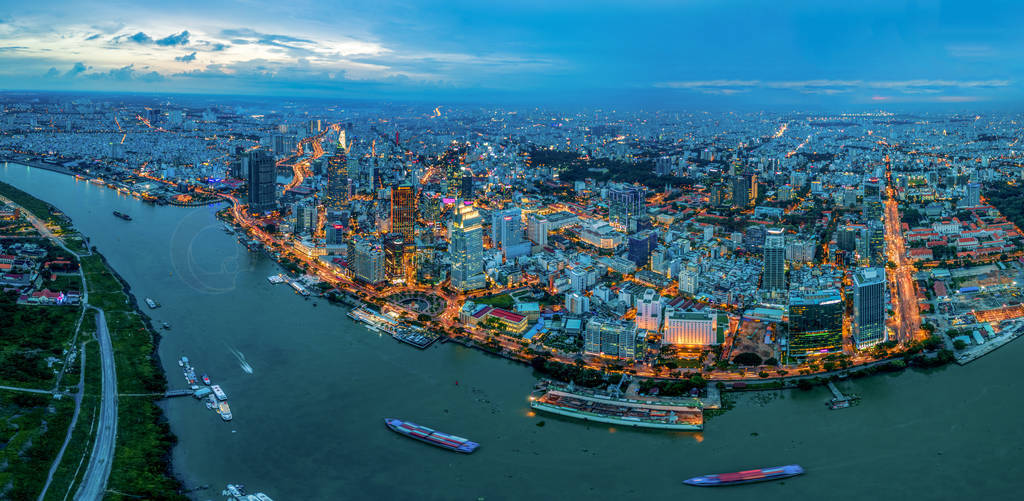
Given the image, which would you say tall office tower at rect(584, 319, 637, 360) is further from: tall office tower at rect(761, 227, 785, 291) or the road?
the road

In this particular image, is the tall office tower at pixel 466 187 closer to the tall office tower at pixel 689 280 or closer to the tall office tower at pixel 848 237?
the tall office tower at pixel 689 280

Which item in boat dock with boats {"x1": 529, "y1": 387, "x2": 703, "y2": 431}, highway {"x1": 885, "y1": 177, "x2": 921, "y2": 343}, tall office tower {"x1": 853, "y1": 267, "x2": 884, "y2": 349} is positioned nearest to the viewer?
boat dock with boats {"x1": 529, "y1": 387, "x2": 703, "y2": 431}

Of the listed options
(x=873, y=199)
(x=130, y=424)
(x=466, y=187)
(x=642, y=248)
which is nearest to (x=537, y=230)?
(x=642, y=248)

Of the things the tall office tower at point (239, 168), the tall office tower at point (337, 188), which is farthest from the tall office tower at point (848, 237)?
the tall office tower at point (239, 168)

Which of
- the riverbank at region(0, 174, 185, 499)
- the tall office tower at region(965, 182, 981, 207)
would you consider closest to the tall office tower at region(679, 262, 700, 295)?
the riverbank at region(0, 174, 185, 499)

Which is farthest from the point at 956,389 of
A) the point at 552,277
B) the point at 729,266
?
the point at 552,277

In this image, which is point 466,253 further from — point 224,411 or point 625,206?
point 625,206
